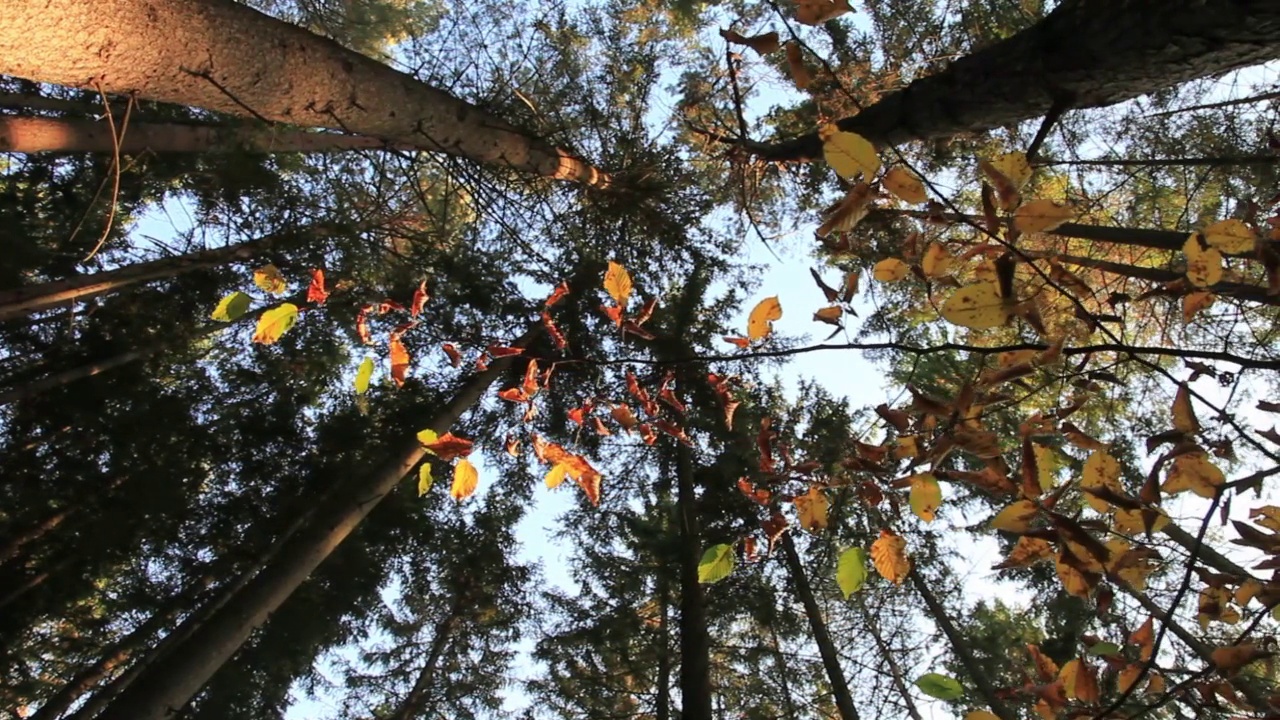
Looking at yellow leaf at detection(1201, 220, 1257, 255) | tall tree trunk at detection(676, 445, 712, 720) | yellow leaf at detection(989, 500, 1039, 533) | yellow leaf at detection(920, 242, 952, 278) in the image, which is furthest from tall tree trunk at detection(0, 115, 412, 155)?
tall tree trunk at detection(676, 445, 712, 720)

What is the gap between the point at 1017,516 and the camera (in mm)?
1440

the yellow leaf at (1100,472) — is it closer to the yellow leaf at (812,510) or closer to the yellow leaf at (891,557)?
the yellow leaf at (891,557)

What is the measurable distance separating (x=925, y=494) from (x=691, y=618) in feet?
15.5

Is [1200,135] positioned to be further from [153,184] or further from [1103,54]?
[153,184]

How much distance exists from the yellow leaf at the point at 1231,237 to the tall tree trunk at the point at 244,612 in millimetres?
4245

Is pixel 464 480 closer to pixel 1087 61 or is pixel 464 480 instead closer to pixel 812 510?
pixel 812 510

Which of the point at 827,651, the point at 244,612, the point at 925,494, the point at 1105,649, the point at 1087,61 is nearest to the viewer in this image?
the point at 925,494

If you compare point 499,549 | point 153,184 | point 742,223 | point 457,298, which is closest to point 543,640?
point 499,549

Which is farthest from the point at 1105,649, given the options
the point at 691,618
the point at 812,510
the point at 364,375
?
the point at 691,618

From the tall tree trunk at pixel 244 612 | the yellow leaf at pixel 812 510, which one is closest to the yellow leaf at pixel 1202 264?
the yellow leaf at pixel 812 510

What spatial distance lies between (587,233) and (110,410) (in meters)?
4.90

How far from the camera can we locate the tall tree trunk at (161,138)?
3.62m

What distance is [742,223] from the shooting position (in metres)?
5.95

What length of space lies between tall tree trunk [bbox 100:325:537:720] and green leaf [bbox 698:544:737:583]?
10.00 feet
